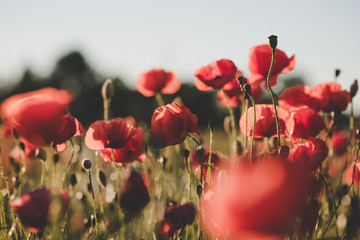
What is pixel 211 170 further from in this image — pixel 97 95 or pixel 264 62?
pixel 97 95

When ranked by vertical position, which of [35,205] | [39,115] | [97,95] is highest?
[39,115]

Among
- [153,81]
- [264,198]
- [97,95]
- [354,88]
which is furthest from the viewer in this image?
[97,95]

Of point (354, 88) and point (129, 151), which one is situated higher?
point (354, 88)

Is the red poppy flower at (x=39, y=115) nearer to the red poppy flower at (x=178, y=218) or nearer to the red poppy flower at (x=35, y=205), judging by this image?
the red poppy flower at (x=35, y=205)

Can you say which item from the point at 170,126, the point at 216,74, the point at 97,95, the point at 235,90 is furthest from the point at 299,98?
the point at 97,95

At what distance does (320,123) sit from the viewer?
1.03 m

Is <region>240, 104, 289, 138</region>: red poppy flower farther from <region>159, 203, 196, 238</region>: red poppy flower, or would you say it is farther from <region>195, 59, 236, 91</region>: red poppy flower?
<region>159, 203, 196, 238</region>: red poppy flower

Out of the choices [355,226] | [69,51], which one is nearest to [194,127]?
[355,226]

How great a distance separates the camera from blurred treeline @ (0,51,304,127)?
8.54 m

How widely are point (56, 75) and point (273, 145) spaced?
22755mm

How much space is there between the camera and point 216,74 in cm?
116

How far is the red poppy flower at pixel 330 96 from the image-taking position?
124 centimetres

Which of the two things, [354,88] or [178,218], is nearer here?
[178,218]

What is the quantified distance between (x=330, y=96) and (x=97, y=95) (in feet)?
45.9
